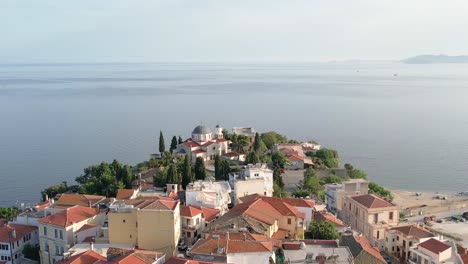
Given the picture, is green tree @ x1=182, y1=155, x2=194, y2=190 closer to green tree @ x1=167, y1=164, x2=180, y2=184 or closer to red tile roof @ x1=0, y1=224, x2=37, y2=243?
green tree @ x1=167, y1=164, x2=180, y2=184

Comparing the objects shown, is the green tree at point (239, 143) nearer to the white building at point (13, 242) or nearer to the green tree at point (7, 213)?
the green tree at point (7, 213)

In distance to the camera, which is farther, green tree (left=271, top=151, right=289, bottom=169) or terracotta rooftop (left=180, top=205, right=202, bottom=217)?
green tree (left=271, top=151, right=289, bottom=169)

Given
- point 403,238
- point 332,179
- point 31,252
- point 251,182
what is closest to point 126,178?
point 251,182

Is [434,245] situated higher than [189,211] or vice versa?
[189,211]

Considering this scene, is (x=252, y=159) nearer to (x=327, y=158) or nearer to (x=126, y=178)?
(x=327, y=158)

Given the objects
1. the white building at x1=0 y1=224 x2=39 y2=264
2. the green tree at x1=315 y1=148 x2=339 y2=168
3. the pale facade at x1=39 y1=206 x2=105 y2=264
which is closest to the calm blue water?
the green tree at x1=315 y1=148 x2=339 y2=168

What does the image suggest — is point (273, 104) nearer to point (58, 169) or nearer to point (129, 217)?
point (58, 169)

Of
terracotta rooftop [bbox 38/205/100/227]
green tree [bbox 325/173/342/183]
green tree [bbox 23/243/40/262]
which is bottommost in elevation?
green tree [bbox 23/243/40/262]

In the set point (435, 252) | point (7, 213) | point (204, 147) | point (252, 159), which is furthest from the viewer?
point (204, 147)
